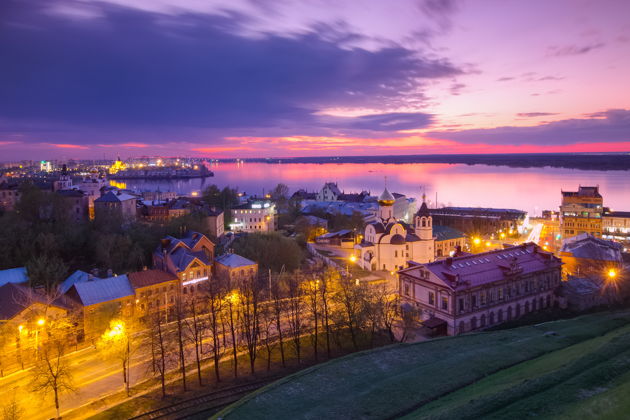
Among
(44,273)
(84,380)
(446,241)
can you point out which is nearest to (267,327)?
(84,380)

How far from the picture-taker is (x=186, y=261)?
3922 centimetres

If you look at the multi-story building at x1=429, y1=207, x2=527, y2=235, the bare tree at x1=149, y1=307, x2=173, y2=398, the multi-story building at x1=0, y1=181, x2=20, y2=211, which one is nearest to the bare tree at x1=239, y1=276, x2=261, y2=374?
the bare tree at x1=149, y1=307, x2=173, y2=398

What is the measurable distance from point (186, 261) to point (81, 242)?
42.5ft

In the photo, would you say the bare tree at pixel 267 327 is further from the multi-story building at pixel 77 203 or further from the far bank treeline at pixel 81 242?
the multi-story building at pixel 77 203

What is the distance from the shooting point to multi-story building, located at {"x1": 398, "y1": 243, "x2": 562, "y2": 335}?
33.4 meters

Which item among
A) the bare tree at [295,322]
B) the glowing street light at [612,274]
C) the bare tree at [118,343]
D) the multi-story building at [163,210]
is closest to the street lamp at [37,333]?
the bare tree at [118,343]

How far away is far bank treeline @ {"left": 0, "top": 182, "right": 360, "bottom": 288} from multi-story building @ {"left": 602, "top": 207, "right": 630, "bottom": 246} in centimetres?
5070

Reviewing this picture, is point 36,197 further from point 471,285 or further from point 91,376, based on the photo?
point 471,285

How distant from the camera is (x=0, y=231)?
1575 inches

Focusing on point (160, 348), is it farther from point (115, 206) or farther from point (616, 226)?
point (616, 226)

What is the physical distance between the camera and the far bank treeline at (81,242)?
38.9 m

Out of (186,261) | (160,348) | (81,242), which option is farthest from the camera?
(81,242)

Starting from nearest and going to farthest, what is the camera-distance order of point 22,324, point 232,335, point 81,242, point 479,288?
point 232,335 → point 22,324 → point 479,288 → point 81,242

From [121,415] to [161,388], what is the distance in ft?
10.0
